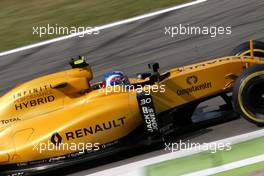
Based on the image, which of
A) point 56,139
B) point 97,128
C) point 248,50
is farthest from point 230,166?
point 248,50

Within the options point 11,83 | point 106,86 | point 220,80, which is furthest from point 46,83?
point 11,83

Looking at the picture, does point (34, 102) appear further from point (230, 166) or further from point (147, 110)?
point (230, 166)

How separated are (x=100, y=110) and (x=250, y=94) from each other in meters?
1.97

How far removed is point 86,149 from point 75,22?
773 cm

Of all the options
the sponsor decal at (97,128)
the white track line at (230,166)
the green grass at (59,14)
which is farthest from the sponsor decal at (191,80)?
the green grass at (59,14)

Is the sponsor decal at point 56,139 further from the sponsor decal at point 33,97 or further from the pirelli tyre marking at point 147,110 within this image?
the pirelli tyre marking at point 147,110

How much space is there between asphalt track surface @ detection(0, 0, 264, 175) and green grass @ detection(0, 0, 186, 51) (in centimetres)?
81

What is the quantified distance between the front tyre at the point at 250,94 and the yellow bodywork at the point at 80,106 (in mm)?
446

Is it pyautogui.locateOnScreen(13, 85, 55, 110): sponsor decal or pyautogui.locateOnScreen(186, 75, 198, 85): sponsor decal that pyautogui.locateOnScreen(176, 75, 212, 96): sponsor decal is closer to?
pyautogui.locateOnScreen(186, 75, 198, 85): sponsor decal

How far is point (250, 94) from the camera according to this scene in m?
7.54

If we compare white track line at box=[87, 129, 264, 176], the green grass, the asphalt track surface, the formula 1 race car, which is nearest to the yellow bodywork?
the formula 1 race car

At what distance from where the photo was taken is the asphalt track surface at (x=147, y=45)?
1173 cm

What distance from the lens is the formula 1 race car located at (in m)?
7.63

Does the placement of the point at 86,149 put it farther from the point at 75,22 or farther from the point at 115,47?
the point at 75,22
